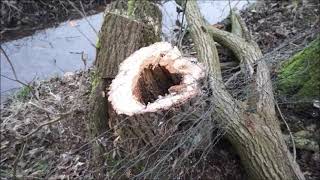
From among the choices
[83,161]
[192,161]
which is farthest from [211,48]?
[83,161]

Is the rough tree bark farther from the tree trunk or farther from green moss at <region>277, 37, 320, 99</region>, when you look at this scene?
the tree trunk

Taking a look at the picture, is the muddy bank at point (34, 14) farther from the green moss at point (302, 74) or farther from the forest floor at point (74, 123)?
the green moss at point (302, 74)

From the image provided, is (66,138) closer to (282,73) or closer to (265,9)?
(282,73)

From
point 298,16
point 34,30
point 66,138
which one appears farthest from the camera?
point 34,30

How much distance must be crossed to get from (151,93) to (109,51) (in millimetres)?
511

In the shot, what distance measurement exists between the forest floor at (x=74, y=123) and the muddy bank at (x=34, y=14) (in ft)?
3.86

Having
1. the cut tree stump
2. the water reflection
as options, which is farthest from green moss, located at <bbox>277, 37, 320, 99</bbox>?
the water reflection

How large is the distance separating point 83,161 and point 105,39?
0.94m

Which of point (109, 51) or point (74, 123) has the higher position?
point (109, 51)

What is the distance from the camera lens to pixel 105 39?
9.68 ft

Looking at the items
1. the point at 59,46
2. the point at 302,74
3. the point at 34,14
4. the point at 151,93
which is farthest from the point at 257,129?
the point at 34,14

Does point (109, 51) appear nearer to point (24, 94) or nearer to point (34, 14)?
point (24, 94)

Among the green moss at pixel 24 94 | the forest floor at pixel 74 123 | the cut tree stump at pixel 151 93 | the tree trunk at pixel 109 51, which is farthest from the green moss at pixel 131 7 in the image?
the green moss at pixel 24 94

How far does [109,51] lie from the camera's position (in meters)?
2.90
